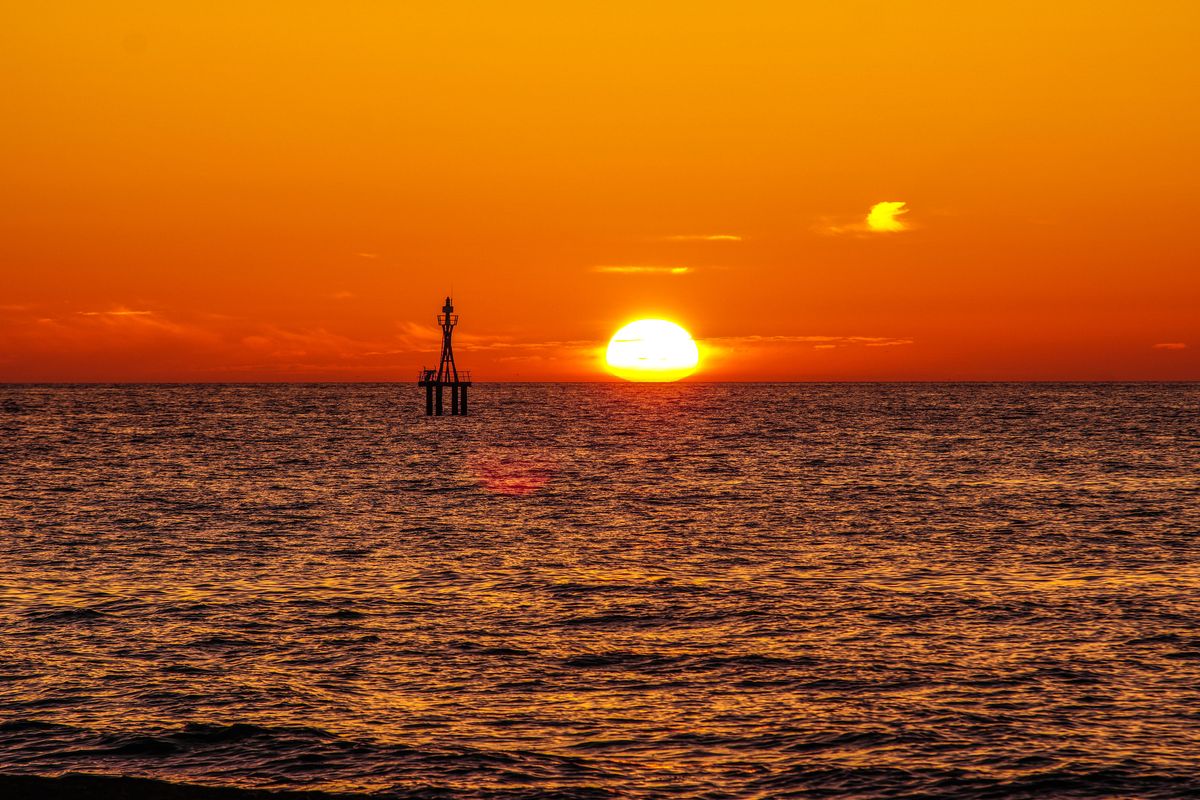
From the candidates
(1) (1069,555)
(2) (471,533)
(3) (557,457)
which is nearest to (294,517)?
(2) (471,533)

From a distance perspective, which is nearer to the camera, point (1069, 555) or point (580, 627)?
point (580, 627)

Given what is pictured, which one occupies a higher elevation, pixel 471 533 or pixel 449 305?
pixel 449 305

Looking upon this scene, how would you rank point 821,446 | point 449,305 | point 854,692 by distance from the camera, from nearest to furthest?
point 854,692, point 821,446, point 449,305

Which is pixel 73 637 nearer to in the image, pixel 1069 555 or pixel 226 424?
pixel 1069 555

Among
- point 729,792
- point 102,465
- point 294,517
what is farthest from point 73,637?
point 102,465

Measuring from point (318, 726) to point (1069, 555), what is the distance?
981 inches

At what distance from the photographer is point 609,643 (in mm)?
23172

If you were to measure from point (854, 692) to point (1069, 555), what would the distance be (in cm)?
1811

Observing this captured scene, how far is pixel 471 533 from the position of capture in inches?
1602

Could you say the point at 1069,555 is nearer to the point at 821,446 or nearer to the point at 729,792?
the point at 729,792

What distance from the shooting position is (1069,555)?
34.8m

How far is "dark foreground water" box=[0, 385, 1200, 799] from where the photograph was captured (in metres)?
16.1

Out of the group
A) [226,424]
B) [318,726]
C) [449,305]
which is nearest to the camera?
[318,726]

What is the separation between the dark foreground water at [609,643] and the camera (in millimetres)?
16078
